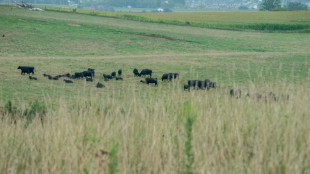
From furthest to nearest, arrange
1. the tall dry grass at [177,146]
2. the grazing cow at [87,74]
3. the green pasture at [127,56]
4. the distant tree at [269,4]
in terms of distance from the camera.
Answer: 1. the distant tree at [269,4]
2. the grazing cow at [87,74]
3. the green pasture at [127,56]
4. the tall dry grass at [177,146]

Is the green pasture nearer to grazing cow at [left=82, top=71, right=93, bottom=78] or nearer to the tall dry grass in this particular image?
grazing cow at [left=82, top=71, right=93, bottom=78]

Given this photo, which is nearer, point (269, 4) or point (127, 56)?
point (127, 56)

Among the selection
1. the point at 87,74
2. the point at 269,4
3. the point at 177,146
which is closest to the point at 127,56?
the point at 87,74

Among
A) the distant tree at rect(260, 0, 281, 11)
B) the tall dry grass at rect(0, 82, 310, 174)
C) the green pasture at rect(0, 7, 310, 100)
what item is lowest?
the green pasture at rect(0, 7, 310, 100)

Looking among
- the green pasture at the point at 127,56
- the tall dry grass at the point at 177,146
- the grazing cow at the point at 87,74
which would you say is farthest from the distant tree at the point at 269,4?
the tall dry grass at the point at 177,146

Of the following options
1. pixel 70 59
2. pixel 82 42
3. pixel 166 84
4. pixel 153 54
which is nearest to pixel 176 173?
pixel 166 84

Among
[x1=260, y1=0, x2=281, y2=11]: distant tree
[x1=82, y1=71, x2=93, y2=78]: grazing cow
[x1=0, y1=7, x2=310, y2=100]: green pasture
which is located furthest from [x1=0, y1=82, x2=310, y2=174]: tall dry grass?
[x1=260, y1=0, x2=281, y2=11]: distant tree

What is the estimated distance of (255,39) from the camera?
5647 centimetres

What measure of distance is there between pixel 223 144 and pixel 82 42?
36245 millimetres

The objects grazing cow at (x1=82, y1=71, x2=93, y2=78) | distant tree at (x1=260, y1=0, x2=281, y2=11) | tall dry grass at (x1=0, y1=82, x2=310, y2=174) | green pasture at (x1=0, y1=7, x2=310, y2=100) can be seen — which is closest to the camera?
tall dry grass at (x1=0, y1=82, x2=310, y2=174)

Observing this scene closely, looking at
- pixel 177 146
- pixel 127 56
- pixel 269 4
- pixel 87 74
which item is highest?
pixel 269 4

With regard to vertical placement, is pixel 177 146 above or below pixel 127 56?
above

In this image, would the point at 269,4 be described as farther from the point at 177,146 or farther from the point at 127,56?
the point at 177,146

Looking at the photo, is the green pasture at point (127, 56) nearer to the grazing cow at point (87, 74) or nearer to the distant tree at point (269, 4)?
the grazing cow at point (87, 74)
